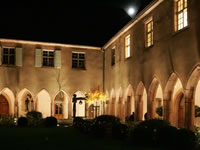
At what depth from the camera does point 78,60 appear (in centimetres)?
2581

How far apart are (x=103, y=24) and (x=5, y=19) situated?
29.2 ft

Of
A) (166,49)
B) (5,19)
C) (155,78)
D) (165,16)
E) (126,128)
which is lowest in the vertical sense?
(126,128)

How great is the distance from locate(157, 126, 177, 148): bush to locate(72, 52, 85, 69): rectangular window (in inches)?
633

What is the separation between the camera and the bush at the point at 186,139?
9.37 m

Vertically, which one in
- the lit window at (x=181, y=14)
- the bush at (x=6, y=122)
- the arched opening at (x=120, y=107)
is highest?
the lit window at (x=181, y=14)

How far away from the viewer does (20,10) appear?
27516mm

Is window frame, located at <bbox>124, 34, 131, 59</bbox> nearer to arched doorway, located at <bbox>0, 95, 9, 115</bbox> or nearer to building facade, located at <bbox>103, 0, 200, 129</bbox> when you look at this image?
building facade, located at <bbox>103, 0, 200, 129</bbox>

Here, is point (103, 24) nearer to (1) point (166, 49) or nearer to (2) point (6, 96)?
(2) point (6, 96)

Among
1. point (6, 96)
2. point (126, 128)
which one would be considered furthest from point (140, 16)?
point (6, 96)

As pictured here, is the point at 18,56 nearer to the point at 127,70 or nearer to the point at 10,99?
the point at 10,99

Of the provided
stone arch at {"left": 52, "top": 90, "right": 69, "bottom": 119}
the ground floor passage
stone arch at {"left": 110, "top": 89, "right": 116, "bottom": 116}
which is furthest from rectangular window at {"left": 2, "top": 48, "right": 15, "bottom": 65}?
stone arch at {"left": 110, "top": 89, "right": 116, "bottom": 116}

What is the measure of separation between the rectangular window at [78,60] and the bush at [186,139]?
55.8 feet

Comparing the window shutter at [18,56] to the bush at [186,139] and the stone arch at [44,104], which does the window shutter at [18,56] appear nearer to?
the stone arch at [44,104]

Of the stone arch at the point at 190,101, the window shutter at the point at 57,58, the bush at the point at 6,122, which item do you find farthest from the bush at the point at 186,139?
the window shutter at the point at 57,58
